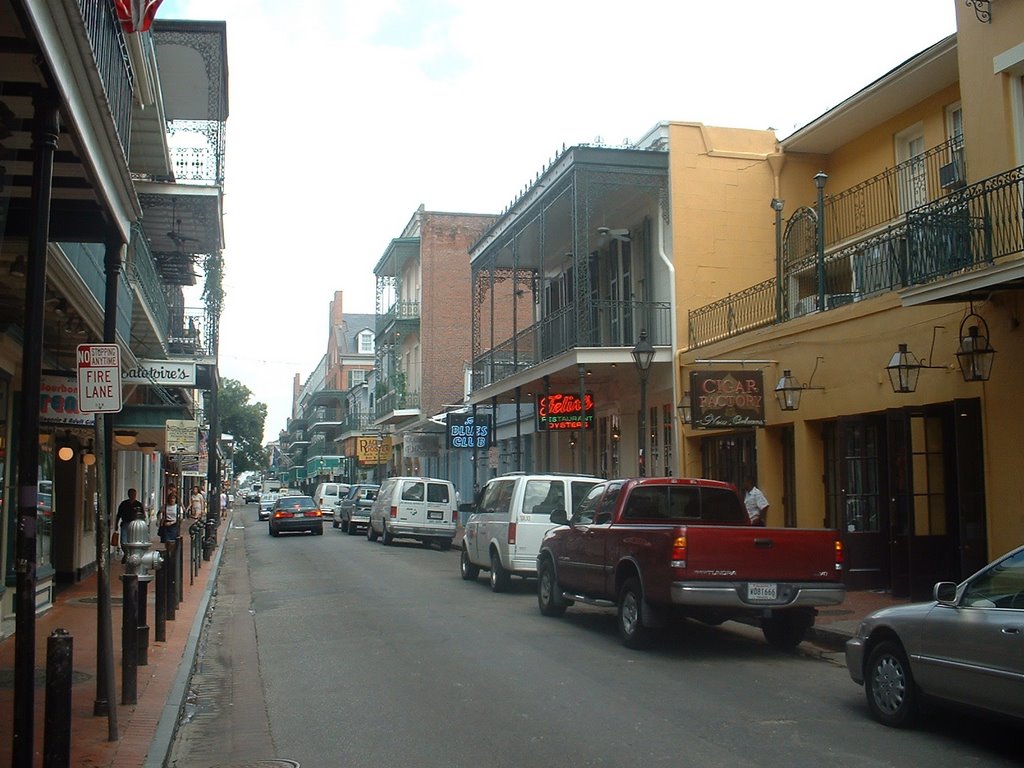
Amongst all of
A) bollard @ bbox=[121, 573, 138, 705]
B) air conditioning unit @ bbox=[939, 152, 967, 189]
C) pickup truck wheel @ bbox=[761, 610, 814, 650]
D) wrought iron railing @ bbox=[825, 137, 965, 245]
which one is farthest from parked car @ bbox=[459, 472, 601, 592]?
bollard @ bbox=[121, 573, 138, 705]

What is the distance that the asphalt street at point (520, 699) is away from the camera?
7203 millimetres

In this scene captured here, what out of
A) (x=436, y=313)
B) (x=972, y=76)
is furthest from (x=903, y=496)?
(x=436, y=313)

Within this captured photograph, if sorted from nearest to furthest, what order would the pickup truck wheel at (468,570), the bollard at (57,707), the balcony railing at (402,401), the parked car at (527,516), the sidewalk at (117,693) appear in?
1. the bollard at (57,707)
2. the sidewalk at (117,693)
3. the parked car at (527,516)
4. the pickup truck wheel at (468,570)
5. the balcony railing at (402,401)

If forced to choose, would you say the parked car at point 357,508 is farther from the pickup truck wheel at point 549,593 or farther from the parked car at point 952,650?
the parked car at point 952,650

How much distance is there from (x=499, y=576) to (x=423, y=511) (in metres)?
12.5

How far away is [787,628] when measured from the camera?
11.4 metres

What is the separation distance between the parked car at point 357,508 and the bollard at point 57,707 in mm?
31900

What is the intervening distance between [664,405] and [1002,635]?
16.2 m

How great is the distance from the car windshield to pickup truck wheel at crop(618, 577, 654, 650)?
26.7m

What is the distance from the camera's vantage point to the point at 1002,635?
6715 millimetres

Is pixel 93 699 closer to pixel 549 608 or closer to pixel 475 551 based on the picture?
pixel 549 608

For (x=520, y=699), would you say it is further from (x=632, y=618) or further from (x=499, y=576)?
(x=499, y=576)

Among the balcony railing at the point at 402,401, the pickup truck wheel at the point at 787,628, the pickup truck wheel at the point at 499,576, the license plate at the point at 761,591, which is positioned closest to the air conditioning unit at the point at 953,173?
the pickup truck wheel at the point at 787,628

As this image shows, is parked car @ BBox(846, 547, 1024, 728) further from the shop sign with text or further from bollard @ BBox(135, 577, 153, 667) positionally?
the shop sign with text
